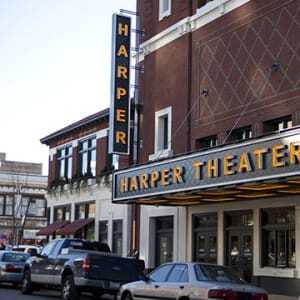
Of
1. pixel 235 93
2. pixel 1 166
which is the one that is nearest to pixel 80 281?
pixel 235 93

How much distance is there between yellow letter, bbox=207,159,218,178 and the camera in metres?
20.9

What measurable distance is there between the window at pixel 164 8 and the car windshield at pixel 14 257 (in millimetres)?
12156

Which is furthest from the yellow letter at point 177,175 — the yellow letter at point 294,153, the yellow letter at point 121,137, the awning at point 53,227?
the awning at point 53,227

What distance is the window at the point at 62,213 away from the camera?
4425 centimetres

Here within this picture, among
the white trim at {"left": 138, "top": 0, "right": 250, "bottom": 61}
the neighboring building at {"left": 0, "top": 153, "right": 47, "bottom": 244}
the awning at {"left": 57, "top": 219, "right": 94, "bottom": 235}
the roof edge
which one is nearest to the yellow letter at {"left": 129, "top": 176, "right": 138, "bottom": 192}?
the white trim at {"left": 138, "top": 0, "right": 250, "bottom": 61}

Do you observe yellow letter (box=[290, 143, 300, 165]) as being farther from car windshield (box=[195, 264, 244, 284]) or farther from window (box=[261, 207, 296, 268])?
window (box=[261, 207, 296, 268])

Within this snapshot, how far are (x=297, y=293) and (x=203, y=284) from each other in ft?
26.7

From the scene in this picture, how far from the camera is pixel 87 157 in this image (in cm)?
4175

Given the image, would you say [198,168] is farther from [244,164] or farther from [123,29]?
[123,29]

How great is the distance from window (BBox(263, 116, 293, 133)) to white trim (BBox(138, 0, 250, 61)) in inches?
188

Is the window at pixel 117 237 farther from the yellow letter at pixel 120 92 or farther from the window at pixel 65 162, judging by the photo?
the window at pixel 65 162

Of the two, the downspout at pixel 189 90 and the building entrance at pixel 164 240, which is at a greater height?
the downspout at pixel 189 90

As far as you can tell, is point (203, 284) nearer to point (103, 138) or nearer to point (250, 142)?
point (250, 142)

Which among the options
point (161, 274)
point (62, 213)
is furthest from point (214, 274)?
point (62, 213)
